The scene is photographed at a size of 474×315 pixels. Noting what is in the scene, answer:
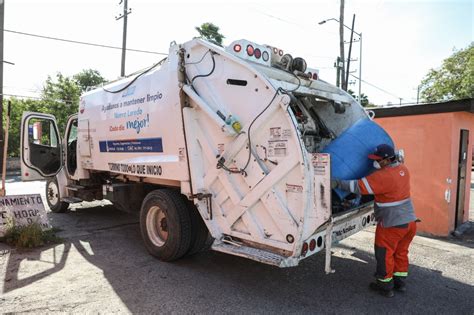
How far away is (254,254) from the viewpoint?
3.39 metres

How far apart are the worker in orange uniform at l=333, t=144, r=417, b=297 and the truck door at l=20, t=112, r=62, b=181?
5.98m

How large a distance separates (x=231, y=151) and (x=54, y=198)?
18.2 feet

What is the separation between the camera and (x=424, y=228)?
612 centimetres

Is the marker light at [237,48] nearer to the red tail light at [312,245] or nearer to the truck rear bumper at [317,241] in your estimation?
the truck rear bumper at [317,241]

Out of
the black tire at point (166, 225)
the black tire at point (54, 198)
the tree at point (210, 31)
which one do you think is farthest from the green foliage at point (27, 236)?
the tree at point (210, 31)

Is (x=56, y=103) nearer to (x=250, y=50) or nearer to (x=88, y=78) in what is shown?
(x=88, y=78)

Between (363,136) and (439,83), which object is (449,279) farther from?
(439,83)

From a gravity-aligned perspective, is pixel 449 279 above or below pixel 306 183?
below

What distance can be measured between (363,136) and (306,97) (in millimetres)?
892

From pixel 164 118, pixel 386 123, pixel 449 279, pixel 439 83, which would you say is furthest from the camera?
pixel 439 83

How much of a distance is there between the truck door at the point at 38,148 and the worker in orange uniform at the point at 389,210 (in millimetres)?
5983

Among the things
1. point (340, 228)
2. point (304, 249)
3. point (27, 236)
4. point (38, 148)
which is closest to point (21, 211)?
point (27, 236)

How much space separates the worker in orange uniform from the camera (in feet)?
11.2

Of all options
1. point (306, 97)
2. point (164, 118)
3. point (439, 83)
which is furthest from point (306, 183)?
point (439, 83)
